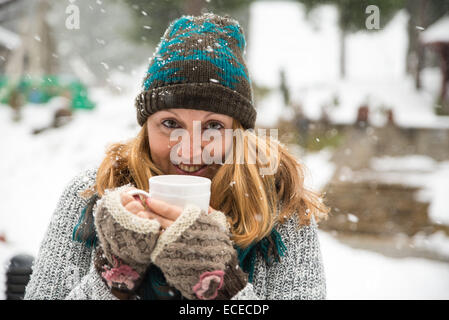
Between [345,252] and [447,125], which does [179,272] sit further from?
[447,125]

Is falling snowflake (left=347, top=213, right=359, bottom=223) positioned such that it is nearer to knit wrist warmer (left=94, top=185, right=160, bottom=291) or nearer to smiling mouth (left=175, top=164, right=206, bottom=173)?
smiling mouth (left=175, top=164, right=206, bottom=173)

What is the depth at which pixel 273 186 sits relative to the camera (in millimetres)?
1553

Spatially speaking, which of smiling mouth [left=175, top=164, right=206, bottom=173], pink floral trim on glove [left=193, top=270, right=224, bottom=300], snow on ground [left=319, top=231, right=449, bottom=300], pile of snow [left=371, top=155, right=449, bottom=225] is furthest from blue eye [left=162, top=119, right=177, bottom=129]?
pile of snow [left=371, top=155, right=449, bottom=225]

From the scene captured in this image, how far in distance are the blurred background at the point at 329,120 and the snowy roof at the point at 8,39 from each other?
0.07 metres

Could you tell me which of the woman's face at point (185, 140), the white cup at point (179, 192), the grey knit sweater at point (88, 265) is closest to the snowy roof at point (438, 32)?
the grey knit sweater at point (88, 265)

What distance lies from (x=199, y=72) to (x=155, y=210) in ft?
1.93

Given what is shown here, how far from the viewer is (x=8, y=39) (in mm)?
16922

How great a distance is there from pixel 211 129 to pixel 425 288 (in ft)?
14.9

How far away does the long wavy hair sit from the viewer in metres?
1.44

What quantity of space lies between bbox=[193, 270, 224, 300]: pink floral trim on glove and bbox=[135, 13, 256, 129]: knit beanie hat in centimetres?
62

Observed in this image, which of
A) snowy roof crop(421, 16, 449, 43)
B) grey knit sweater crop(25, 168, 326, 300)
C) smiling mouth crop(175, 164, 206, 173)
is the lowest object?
grey knit sweater crop(25, 168, 326, 300)

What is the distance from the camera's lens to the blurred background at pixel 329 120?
5.67 meters

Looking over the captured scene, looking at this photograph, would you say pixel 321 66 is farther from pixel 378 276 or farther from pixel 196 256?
pixel 196 256

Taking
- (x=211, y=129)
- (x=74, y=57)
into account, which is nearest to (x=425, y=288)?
(x=211, y=129)
